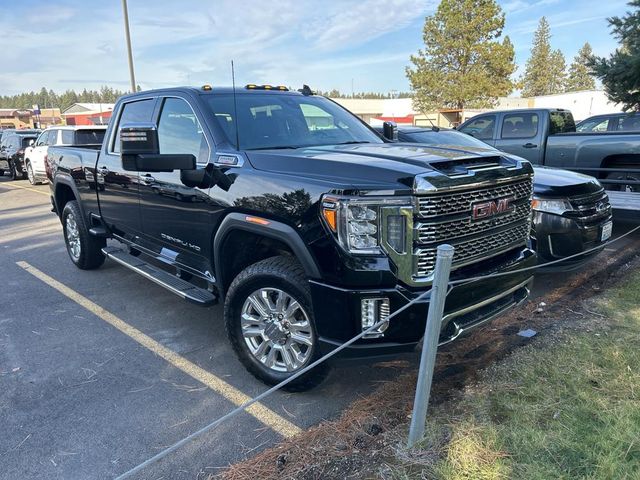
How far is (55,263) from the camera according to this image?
7062 mm

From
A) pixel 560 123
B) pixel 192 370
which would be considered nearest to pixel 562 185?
pixel 192 370

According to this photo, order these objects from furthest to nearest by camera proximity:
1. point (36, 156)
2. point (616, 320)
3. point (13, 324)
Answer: point (36, 156), point (13, 324), point (616, 320)

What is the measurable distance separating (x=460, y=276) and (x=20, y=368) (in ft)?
11.4

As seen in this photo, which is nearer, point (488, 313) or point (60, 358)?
point (488, 313)

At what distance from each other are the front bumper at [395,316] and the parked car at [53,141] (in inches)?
388

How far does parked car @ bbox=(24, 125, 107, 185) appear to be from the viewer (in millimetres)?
12453

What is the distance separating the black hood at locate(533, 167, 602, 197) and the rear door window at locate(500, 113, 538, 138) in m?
4.12

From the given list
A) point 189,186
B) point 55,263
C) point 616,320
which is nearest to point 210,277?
point 189,186

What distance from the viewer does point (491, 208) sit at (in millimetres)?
3221

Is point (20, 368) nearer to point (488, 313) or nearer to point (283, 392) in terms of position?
point (283, 392)

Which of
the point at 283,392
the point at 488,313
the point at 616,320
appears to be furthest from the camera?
the point at 616,320

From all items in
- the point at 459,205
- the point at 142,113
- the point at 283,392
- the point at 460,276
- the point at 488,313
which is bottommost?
the point at 283,392

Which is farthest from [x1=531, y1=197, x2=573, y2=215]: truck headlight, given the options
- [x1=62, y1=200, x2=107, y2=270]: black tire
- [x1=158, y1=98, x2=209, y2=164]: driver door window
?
[x1=62, y1=200, x2=107, y2=270]: black tire

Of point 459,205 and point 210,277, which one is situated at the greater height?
point 459,205
